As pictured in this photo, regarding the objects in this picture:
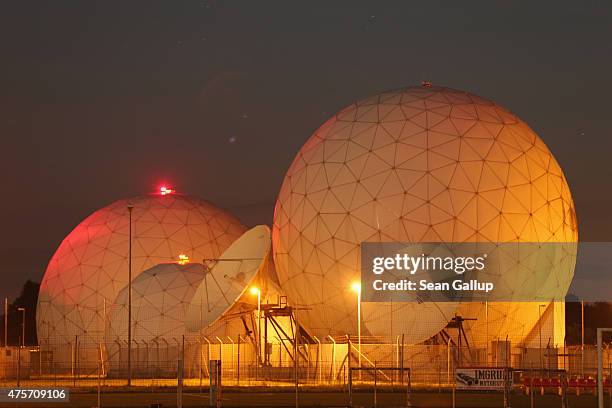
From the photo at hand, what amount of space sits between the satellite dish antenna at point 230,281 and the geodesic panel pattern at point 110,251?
1576cm

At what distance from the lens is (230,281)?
2367 inches

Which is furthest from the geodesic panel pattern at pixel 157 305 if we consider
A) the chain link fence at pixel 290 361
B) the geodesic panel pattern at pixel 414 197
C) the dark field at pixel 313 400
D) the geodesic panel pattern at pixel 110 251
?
the dark field at pixel 313 400

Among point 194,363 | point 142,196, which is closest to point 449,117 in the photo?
point 194,363

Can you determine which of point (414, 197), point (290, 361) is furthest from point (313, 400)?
point (414, 197)

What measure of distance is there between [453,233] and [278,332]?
10.6 m

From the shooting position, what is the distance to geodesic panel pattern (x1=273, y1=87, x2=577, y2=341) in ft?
192

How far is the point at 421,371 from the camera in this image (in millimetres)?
56031

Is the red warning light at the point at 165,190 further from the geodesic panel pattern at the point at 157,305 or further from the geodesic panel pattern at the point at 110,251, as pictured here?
the geodesic panel pattern at the point at 157,305

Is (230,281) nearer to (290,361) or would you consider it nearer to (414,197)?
(290,361)

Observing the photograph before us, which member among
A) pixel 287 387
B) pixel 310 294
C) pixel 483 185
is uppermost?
pixel 483 185

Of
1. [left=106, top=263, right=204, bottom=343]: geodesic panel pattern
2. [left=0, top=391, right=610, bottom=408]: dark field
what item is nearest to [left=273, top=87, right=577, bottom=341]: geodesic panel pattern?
[left=106, top=263, right=204, bottom=343]: geodesic panel pattern

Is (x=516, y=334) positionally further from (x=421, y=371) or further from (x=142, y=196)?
(x=142, y=196)

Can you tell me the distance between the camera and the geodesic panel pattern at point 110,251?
253 ft

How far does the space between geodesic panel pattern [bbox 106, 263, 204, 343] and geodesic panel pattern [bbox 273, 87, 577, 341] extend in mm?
6152
